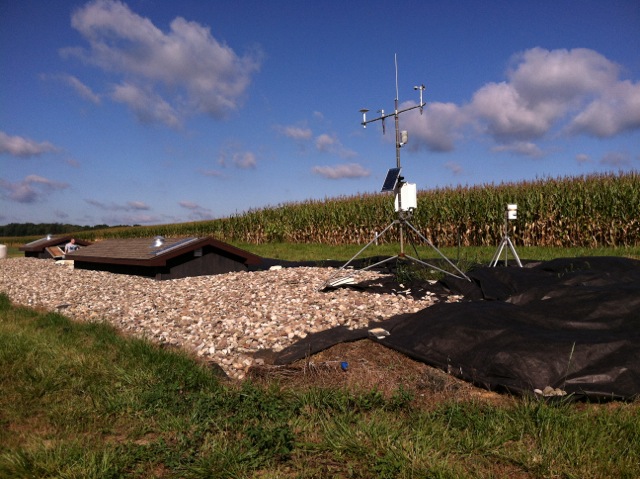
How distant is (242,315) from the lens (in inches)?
264

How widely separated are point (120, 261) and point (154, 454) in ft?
36.0

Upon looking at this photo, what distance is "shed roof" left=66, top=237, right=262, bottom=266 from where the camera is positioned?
11.6 m

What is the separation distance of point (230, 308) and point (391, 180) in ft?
10.9

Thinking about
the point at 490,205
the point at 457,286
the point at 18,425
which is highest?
the point at 490,205

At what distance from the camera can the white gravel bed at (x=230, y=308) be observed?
18.9ft

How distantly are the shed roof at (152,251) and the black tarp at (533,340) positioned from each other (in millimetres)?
7244

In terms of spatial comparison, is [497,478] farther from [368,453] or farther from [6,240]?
[6,240]

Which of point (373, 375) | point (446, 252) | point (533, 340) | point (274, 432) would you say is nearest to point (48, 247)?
point (446, 252)

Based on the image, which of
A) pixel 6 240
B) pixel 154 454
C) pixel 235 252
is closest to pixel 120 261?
pixel 235 252

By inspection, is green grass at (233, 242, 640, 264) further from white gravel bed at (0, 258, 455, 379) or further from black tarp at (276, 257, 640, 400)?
black tarp at (276, 257, 640, 400)

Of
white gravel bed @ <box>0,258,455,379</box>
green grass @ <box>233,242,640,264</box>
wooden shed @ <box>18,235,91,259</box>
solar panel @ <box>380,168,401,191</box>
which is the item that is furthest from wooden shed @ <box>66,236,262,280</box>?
wooden shed @ <box>18,235,91,259</box>

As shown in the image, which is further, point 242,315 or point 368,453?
point 242,315

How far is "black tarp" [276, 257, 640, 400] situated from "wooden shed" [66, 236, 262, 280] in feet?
24.1

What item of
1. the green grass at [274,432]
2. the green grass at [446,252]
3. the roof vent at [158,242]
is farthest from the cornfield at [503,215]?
the green grass at [274,432]
